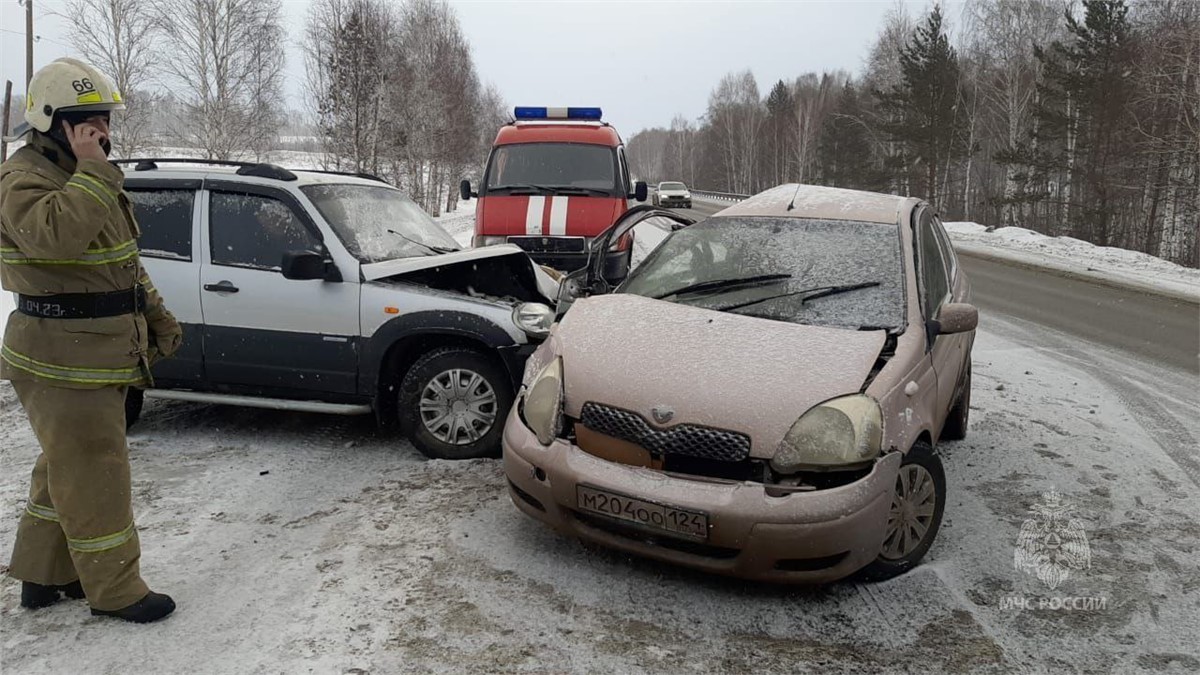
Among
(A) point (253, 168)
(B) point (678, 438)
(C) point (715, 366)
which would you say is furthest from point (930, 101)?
(B) point (678, 438)

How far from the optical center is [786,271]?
405 centimetres

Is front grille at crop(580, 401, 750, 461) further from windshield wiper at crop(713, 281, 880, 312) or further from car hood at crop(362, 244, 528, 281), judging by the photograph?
car hood at crop(362, 244, 528, 281)

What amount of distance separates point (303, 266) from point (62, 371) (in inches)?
73.9

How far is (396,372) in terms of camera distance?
15.7 feet

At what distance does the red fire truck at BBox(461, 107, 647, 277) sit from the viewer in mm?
9234

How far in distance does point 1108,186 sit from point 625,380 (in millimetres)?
32124

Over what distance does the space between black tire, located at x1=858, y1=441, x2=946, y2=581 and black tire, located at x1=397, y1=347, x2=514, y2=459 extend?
2.32 metres

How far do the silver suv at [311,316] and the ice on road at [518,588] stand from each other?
0.36m

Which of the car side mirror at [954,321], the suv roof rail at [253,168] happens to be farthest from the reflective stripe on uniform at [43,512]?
the car side mirror at [954,321]

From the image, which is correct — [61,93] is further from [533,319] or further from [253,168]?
[533,319]

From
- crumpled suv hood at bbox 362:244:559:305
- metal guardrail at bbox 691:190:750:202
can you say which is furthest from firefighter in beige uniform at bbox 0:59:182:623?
metal guardrail at bbox 691:190:750:202

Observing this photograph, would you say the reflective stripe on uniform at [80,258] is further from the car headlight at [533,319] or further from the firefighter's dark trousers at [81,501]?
the car headlight at [533,319]

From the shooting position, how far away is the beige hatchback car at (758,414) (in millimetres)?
2918

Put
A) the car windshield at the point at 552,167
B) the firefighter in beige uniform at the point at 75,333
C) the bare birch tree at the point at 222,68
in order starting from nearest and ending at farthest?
the firefighter in beige uniform at the point at 75,333 < the car windshield at the point at 552,167 < the bare birch tree at the point at 222,68
